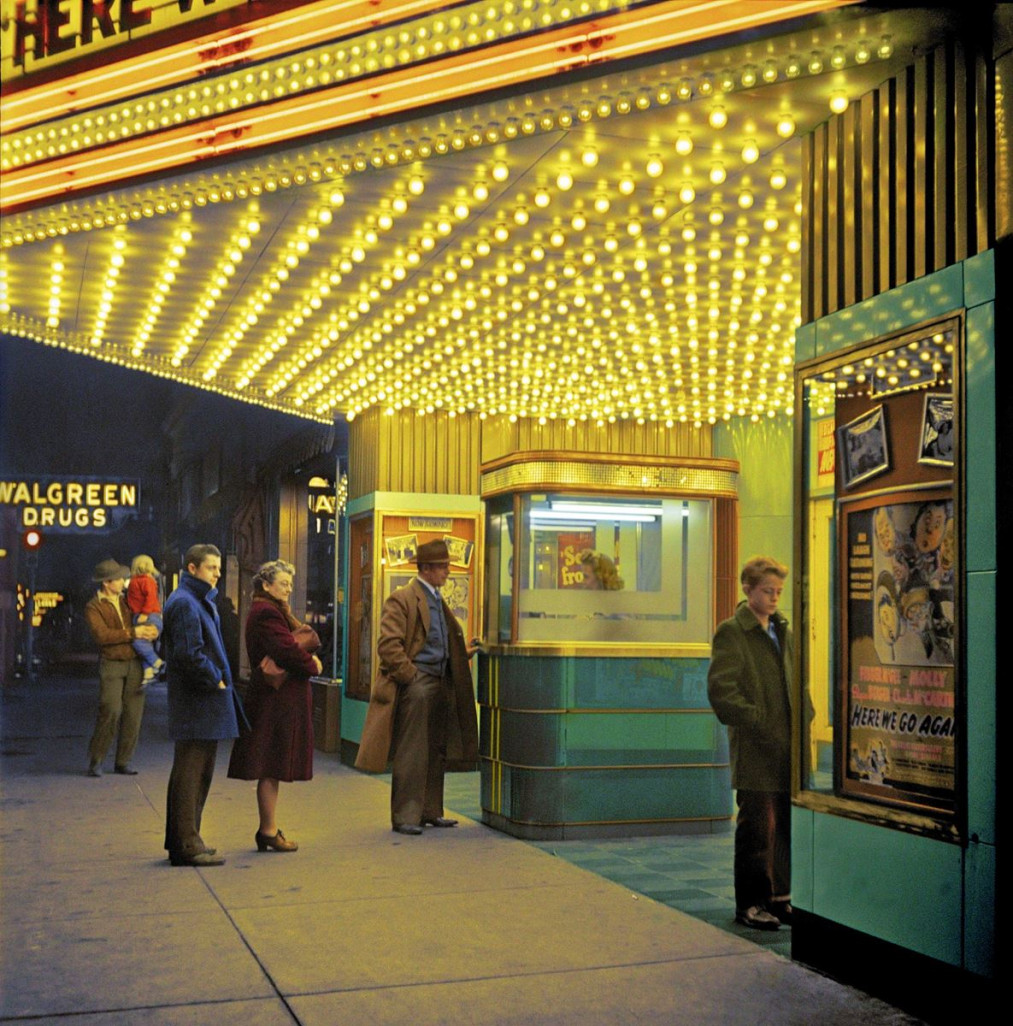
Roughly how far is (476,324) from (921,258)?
561 cm

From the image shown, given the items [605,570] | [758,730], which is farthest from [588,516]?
[758,730]

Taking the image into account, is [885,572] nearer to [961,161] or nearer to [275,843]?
[961,161]

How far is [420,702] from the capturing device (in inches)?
360

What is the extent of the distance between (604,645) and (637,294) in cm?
262

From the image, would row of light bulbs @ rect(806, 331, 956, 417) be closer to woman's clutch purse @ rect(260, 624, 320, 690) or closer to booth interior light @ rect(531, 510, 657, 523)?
booth interior light @ rect(531, 510, 657, 523)

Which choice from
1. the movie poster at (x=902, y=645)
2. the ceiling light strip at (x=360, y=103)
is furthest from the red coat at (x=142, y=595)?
the movie poster at (x=902, y=645)

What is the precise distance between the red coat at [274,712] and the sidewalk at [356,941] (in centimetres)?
55

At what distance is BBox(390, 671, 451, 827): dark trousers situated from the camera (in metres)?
8.98

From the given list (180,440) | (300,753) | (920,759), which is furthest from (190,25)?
(180,440)

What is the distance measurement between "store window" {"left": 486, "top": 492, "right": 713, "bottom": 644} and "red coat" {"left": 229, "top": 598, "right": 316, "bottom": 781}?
1.74m

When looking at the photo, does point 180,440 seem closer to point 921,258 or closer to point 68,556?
point 68,556

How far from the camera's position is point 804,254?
6164 millimetres

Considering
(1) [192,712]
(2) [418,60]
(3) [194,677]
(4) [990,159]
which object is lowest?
(1) [192,712]

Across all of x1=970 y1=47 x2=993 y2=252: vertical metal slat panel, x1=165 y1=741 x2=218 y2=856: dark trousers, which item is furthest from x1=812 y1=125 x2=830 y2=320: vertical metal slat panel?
x1=165 y1=741 x2=218 y2=856: dark trousers
